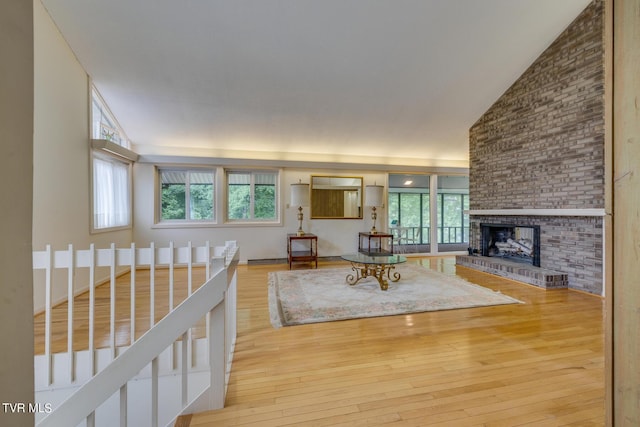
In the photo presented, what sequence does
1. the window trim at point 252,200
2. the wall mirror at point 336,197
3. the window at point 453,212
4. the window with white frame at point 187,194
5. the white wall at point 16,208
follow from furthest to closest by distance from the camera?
the window at point 453,212 → the wall mirror at point 336,197 → the window trim at point 252,200 → the window with white frame at point 187,194 → the white wall at point 16,208

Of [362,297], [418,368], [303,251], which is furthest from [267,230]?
[418,368]

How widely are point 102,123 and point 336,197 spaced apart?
4395 millimetres

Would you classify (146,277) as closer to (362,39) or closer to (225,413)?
(225,413)

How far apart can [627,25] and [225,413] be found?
2149 mm

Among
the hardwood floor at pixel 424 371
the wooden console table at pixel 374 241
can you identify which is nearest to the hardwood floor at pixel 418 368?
the hardwood floor at pixel 424 371

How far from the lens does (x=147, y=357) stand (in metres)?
1.37

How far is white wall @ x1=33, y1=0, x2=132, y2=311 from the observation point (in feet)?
9.21

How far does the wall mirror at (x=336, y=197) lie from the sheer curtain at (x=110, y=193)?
3.54 m

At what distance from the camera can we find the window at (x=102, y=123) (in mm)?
3990

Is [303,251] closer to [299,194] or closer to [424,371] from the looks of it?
[299,194]

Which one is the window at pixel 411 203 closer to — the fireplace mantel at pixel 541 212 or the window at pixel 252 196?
the fireplace mantel at pixel 541 212

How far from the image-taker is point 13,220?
0.50 meters

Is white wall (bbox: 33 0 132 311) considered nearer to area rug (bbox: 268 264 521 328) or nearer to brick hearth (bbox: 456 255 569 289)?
area rug (bbox: 268 264 521 328)

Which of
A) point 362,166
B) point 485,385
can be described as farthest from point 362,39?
point 485,385
